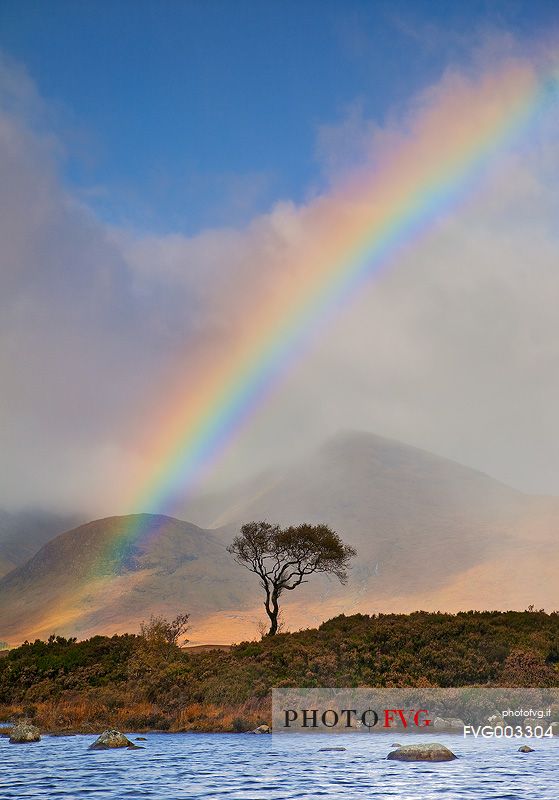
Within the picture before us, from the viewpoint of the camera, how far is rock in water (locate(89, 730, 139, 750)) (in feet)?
106

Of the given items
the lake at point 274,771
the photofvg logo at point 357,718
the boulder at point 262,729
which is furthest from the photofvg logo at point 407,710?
the lake at point 274,771

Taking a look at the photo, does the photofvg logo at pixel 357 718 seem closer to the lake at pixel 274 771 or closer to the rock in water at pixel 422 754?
the lake at pixel 274 771

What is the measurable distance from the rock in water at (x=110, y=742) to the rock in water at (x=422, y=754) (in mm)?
10954

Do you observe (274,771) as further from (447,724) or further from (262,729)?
(447,724)

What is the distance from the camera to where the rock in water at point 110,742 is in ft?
106

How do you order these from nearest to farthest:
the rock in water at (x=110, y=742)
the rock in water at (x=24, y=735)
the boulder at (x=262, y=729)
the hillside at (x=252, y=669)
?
the rock in water at (x=110, y=742) < the rock in water at (x=24, y=735) < the boulder at (x=262, y=729) < the hillside at (x=252, y=669)

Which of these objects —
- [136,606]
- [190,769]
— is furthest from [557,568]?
[190,769]

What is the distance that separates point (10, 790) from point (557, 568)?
17903cm

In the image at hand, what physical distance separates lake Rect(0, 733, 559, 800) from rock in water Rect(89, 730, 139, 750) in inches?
37.6

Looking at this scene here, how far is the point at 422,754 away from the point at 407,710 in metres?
14.0

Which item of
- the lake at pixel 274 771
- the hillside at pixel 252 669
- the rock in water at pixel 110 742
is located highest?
the hillside at pixel 252 669

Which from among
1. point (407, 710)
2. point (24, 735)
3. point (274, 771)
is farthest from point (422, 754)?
point (24, 735)

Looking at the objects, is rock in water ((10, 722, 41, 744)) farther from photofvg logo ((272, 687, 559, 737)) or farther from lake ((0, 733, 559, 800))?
photofvg logo ((272, 687, 559, 737))

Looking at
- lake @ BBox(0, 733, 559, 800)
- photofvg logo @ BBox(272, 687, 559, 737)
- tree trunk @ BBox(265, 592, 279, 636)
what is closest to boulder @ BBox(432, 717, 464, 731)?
photofvg logo @ BBox(272, 687, 559, 737)
